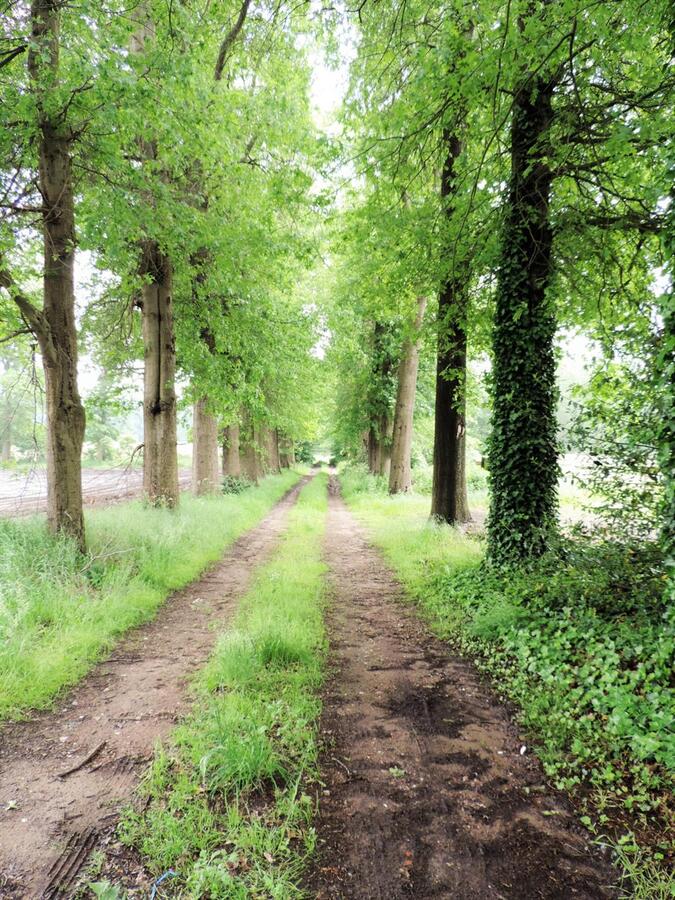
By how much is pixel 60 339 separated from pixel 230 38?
265 inches

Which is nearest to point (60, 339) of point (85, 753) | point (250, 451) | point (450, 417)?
point (85, 753)

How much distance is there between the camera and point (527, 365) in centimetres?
624

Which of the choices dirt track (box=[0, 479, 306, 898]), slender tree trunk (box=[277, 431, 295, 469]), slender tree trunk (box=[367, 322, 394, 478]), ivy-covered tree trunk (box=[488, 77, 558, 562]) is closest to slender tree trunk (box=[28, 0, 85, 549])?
dirt track (box=[0, 479, 306, 898])

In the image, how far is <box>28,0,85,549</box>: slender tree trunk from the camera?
19.8ft

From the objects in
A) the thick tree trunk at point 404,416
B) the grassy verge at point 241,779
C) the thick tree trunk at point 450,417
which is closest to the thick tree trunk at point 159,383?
the thick tree trunk at point 450,417

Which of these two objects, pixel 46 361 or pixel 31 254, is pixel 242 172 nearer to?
pixel 31 254

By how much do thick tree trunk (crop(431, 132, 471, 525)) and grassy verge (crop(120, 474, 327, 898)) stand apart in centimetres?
590

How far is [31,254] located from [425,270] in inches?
288

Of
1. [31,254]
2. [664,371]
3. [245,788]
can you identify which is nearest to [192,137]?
[31,254]

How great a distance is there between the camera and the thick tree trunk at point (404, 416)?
15227 millimetres

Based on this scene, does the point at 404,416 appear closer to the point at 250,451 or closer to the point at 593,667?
the point at 250,451

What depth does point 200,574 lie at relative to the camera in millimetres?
7777

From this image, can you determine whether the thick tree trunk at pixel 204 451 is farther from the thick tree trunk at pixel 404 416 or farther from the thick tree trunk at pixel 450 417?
the thick tree trunk at pixel 450 417

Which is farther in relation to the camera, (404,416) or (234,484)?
(234,484)
